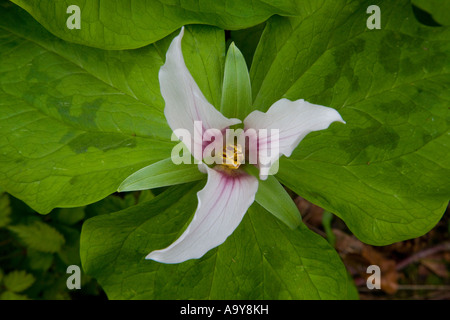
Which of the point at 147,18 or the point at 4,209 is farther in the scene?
the point at 4,209

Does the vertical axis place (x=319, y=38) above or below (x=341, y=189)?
above

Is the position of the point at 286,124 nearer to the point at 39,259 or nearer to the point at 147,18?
the point at 147,18

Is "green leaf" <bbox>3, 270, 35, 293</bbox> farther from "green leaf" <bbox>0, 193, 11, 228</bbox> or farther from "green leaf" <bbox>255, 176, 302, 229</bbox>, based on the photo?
"green leaf" <bbox>255, 176, 302, 229</bbox>

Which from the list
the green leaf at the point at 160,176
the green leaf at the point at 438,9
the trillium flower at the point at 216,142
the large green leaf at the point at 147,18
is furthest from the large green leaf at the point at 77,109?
the green leaf at the point at 438,9

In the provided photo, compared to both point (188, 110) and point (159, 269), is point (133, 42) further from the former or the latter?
point (159, 269)

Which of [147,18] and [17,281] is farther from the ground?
[147,18]

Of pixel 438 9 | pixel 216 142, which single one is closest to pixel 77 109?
pixel 216 142
